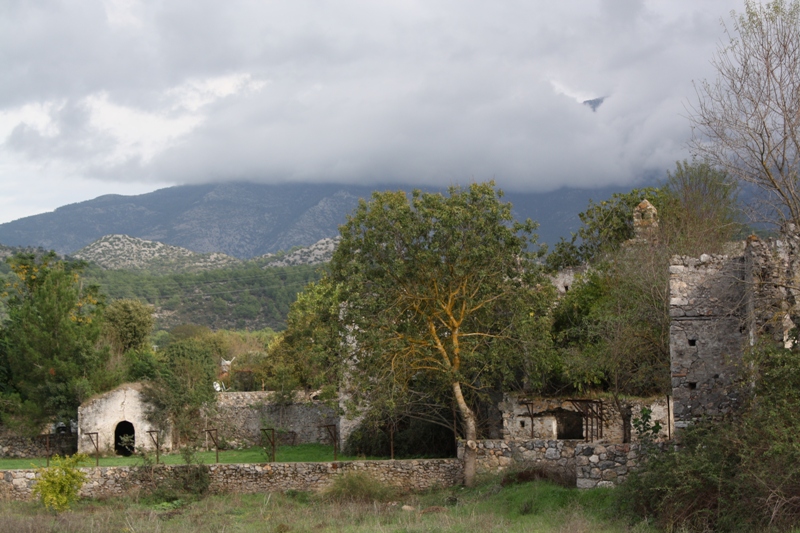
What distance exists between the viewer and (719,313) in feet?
49.7

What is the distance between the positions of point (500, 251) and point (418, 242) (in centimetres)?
228

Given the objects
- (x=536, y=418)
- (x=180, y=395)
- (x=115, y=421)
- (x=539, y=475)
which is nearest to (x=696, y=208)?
(x=536, y=418)

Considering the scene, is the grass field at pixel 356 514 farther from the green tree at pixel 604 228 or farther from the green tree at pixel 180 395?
the green tree at pixel 604 228

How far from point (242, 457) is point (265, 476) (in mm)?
6625

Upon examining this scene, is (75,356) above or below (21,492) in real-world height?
above

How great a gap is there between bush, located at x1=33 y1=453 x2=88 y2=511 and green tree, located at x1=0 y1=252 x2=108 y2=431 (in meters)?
13.5

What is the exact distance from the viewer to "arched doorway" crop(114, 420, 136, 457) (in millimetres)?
33688

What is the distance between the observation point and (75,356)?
1395 inches

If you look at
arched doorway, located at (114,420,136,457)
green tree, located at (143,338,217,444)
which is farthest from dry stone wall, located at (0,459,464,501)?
green tree, located at (143,338,217,444)

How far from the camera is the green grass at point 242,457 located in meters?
27.6

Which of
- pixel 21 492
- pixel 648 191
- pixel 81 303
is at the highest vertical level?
pixel 648 191

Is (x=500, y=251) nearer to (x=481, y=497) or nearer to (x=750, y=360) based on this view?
(x=481, y=497)

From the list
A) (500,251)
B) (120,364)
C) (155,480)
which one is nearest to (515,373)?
(500,251)

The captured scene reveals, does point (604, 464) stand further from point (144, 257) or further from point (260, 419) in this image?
point (144, 257)
